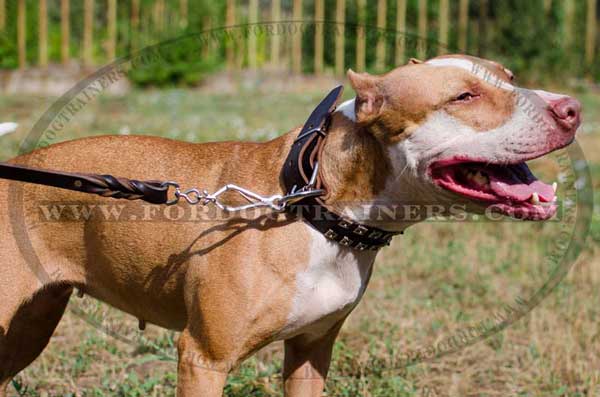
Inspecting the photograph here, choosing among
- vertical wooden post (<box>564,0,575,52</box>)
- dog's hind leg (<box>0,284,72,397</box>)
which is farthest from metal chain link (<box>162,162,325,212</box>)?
vertical wooden post (<box>564,0,575,52</box>)

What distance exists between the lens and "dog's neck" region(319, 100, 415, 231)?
304cm

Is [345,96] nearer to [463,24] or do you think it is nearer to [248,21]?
[248,21]

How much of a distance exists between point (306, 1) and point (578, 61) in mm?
5665

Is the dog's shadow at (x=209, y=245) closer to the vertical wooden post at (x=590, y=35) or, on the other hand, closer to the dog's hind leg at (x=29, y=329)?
the dog's hind leg at (x=29, y=329)

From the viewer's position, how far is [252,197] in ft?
10.2

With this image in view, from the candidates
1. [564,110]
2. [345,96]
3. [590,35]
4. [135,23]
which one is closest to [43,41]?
[135,23]

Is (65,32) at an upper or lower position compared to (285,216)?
upper

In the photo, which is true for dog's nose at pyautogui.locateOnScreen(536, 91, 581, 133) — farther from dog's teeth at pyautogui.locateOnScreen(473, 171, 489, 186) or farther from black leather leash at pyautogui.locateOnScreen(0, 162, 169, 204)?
black leather leash at pyautogui.locateOnScreen(0, 162, 169, 204)

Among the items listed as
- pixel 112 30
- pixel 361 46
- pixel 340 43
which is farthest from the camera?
pixel 112 30

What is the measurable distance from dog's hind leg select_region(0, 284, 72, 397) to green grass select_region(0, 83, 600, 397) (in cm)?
21

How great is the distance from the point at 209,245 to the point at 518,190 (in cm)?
111

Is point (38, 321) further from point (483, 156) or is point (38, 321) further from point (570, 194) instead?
point (570, 194)

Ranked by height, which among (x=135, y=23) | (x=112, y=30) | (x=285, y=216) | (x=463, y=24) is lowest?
(x=285, y=216)

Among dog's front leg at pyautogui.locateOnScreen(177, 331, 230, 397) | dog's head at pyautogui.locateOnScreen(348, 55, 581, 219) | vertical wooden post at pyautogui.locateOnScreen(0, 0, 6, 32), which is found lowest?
dog's front leg at pyautogui.locateOnScreen(177, 331, 230, 397)
